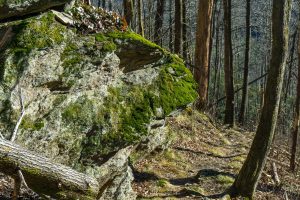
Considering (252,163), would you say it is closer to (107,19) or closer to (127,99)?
(127,99)

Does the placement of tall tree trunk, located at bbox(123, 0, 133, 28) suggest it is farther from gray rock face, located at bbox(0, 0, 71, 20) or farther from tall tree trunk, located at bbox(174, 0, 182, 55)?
gray rock face, located at bbox(0, 0, 71, 20)

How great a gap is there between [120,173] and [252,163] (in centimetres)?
274

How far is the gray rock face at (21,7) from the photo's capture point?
6.26 metres

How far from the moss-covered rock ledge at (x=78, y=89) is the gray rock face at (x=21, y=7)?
0.69 feet

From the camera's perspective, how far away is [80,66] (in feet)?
21.6

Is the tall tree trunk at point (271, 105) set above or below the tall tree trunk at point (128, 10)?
below

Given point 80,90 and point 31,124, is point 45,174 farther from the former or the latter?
point 80,90

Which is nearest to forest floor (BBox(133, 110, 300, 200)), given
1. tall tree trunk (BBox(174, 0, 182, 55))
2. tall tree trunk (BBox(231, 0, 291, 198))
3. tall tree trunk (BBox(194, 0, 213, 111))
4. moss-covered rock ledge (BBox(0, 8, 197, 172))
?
tall tree trunk (BBox(231, 0, 291, 198))

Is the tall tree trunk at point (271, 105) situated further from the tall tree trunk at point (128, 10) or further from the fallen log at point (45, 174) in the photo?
the tall tree trunk at point (128, 10)

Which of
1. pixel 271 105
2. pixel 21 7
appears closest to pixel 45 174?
pixel 21 7

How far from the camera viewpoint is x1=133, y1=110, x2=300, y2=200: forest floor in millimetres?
8279

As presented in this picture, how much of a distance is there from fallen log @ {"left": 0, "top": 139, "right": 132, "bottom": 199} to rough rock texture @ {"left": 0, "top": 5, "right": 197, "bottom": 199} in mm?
1751

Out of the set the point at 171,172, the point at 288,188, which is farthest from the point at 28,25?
the point at 288,188

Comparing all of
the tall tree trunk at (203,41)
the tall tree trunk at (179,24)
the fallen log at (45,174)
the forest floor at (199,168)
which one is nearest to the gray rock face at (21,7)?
the fallen log at (45,174)
